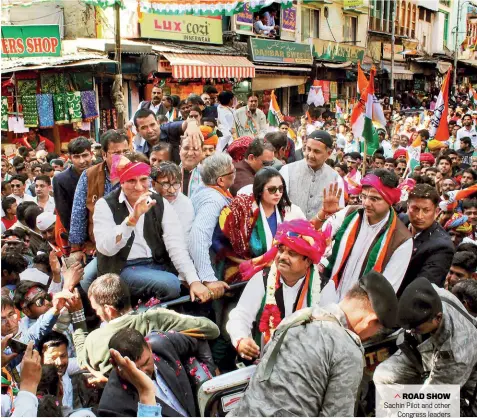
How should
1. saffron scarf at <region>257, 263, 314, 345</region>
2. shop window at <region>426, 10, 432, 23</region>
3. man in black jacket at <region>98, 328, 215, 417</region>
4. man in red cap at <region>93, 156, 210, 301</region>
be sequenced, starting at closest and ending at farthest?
man in black jacket at <region>98, 328, 215, 417</region>
saffron scarf at <region>257, 263, 314, 345</region>
man in red cap at <region>93, 156, 210, 301</region>
shop window at <region>426, 10, 432, 23</region>

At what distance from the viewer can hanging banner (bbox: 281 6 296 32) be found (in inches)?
1049

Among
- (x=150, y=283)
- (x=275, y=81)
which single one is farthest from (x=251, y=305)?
(x=275, y=81)

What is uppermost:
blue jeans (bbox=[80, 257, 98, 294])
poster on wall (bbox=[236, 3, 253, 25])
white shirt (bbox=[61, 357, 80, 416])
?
poster on wall (bbox=[236, 3, 253, 25])

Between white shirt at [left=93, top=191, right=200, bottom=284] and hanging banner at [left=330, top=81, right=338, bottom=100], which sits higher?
hanging banner at [left=330, top=81, right=338, bottom=100]

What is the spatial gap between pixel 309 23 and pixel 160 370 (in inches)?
1122

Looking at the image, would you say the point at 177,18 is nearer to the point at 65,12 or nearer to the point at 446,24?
the point at 65,12

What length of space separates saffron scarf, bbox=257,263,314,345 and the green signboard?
20337 millimetres

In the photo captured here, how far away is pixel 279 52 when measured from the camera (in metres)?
25.3

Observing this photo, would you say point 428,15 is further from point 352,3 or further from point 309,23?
point 309,23

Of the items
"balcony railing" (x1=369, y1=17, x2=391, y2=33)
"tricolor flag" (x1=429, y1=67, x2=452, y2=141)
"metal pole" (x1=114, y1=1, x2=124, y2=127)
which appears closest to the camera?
"tricolor flag" (x1=429, y1=67, x2=452, y2=141)

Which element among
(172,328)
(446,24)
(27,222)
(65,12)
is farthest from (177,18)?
(446,24)

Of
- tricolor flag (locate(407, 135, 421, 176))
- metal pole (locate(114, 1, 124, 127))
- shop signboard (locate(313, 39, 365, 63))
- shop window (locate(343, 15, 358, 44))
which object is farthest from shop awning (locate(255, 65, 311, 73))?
tricolor flag (locate(407, 135, 421, 176))

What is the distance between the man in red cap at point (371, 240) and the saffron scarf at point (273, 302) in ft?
2.05

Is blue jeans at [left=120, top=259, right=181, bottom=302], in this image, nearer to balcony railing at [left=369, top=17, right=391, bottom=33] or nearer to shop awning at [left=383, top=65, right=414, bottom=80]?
shop awning at [left=383, top=65, right=414, bottom=80]
